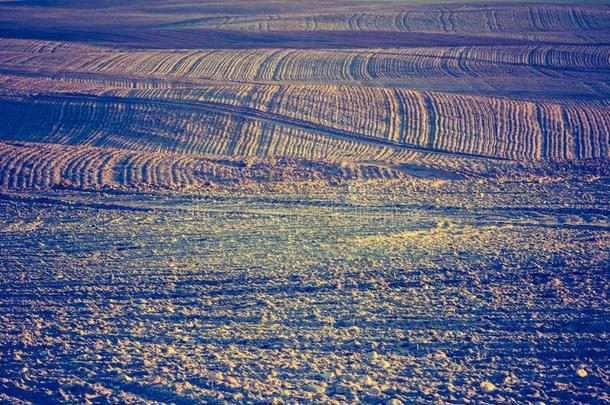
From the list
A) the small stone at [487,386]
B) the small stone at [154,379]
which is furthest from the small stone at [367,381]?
the small stone at [154,379]

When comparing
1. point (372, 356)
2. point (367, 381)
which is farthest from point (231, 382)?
point (372, 356)

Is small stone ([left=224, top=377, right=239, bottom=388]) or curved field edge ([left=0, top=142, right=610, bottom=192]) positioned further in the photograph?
curved field edge ([left=0, top=142, right=610, bottom=192])

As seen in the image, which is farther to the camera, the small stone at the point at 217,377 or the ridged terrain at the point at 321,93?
the ridged terrain at the point at 321,93

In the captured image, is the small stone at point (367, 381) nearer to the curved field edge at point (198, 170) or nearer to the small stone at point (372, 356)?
the small stone at point (372, 356)

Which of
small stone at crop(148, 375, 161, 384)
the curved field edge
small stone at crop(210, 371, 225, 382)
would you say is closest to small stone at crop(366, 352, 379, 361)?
small stone at crop(210, 371, 225, 382)

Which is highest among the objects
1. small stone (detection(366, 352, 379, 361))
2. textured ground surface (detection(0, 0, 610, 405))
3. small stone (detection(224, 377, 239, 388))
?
textured ground surface (detection(0, 0, 610, 405))

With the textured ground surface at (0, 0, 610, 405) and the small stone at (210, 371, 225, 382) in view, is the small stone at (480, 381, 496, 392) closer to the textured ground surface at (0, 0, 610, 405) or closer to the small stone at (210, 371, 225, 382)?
the textured ground surface at (0, 0, 610, 405)

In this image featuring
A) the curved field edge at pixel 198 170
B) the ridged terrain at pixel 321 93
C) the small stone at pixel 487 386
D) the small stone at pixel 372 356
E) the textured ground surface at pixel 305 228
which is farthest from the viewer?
the ridged terrain at pixel 321 93
